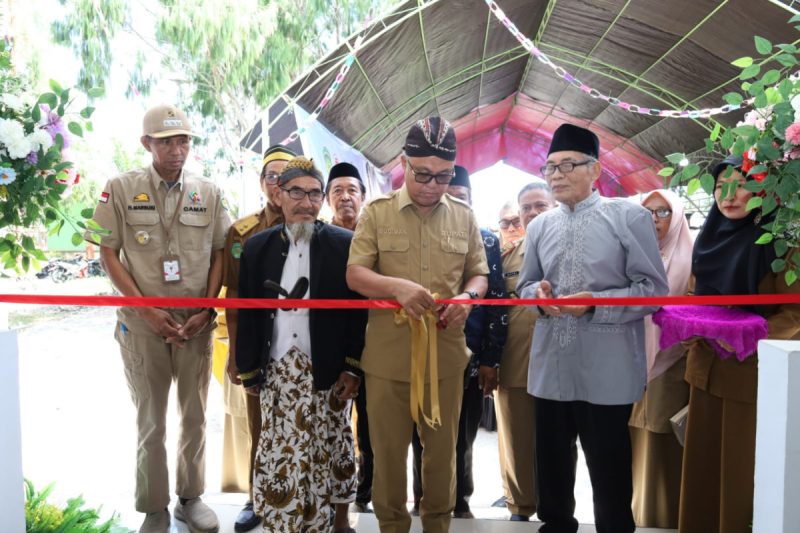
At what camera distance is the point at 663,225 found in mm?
3135

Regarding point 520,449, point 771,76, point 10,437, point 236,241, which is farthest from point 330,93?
point 10,437

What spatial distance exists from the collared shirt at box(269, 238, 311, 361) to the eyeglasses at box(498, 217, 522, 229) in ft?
5.49

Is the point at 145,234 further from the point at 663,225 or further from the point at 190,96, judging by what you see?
the point at 190,96

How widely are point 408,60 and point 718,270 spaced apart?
6.25 m

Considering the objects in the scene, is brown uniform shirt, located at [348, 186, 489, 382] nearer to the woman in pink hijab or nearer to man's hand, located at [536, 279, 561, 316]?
man's hand, located at [536, 279, 561, 316]

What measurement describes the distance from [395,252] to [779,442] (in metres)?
1.47

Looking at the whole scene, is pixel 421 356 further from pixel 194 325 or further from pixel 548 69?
pixel 548 69

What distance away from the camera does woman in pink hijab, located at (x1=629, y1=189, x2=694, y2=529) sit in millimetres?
2979

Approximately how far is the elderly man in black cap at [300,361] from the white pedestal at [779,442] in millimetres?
1540

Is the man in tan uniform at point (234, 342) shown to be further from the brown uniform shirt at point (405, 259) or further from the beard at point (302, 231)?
the brown uniform shirt at point (405, 259)

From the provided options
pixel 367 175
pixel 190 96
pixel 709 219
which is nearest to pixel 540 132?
pixel 367 175

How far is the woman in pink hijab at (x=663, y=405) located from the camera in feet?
9.77

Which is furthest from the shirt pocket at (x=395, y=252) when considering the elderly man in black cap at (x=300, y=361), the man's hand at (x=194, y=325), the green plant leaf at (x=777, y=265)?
the green plant leaf at (x=777, y=265)

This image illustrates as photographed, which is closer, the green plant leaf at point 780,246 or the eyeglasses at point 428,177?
the green plant leaf at point 780,246
